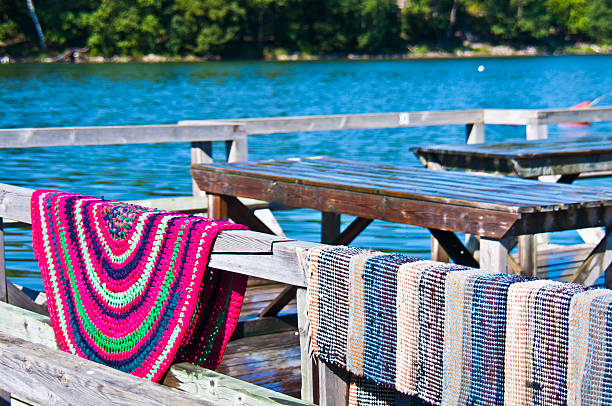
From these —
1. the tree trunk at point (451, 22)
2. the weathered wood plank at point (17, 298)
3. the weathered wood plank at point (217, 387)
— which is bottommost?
the tree trunk at point (451, 22)

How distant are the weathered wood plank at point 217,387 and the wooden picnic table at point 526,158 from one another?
112 inches

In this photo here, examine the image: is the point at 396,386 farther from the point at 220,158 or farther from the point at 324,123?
the point at 220,158

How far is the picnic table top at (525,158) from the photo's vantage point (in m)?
5.47

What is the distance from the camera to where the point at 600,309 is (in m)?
2.11

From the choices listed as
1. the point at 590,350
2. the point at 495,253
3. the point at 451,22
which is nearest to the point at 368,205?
the point at 495,253

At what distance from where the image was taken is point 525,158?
5.42m

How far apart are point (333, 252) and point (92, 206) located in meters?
1.00

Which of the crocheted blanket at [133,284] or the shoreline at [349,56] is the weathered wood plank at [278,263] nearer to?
the crocheted blanket at [133,284]

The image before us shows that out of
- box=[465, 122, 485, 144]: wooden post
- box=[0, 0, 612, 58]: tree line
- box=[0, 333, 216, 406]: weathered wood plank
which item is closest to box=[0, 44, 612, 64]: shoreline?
box=[0, 0, 612, 58]: tree line

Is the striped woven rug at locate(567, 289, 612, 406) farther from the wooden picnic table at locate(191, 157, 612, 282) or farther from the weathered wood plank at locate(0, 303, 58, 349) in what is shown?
the weathered wood plank at locate(0, 303, 58, 349)

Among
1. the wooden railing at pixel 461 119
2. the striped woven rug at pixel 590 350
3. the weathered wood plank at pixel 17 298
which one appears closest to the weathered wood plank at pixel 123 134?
the wooden railing at pixel 461 119

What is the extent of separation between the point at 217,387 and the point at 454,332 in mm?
898

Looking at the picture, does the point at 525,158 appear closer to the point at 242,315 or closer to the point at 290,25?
the point at 242,315

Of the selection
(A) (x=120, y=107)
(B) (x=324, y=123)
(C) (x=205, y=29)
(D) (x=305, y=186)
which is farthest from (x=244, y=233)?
(C) (x=205, y=29)
